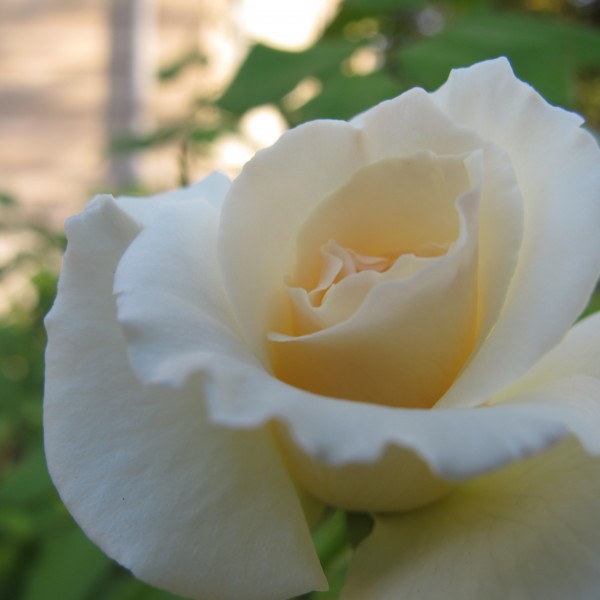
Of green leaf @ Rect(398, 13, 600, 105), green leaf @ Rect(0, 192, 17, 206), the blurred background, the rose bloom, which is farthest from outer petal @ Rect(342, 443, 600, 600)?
green leaf @ Rect(0, 192, 17, 206)

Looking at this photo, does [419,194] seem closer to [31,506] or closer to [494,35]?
[494,35]

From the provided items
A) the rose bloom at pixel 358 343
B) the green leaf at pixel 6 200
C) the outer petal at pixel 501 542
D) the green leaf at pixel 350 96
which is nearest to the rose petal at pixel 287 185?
the rose bloom at pixel 358 343

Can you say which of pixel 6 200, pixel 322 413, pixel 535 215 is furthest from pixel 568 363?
pixel 6 200

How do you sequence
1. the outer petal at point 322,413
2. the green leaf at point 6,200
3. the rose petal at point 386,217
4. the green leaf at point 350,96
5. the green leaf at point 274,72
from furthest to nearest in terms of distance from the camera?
the green leaf at point 6,200 < the green leaf at point 274,72 < the green leaf at point 350,96 < the rose petal at point 386,217 < the outer petal at point 322,413

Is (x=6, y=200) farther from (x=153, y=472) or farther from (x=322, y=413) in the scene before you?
(x=322, y=413)

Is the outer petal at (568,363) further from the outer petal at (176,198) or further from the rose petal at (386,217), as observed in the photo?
the outer petal at (176,198)

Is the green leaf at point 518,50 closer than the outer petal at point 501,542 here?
No
